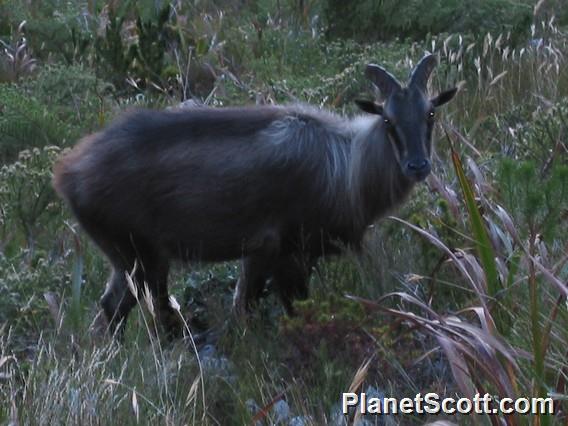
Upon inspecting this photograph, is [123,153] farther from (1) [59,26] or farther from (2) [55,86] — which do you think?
(1) [59,26]

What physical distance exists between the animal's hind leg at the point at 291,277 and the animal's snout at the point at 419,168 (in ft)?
2.52

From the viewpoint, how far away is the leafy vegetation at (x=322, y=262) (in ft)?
16.5

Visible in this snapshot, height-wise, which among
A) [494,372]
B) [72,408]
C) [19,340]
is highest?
[494,372]

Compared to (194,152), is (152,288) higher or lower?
lower

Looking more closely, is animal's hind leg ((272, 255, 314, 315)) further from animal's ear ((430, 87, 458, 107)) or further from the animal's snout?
animal's ear ((430, 87, 458, 107))

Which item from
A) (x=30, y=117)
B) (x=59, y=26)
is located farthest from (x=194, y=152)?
(x=59, y=26)

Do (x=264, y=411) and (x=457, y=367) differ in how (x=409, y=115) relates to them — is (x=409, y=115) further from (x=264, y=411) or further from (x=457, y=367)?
(x=457, y=367)

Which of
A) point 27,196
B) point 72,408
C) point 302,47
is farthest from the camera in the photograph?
point 302,47

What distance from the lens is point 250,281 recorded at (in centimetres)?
709

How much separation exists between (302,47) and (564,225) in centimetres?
576

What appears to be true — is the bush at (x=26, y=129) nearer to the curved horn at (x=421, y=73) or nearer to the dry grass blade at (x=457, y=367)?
the curved horn at (x=421, y=73)

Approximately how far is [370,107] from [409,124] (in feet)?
0.89

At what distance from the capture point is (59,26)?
1234cm

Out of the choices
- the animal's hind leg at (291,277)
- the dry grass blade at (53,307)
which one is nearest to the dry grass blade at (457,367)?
the dry grass blade at (53,307)
